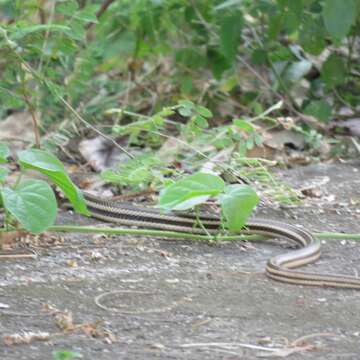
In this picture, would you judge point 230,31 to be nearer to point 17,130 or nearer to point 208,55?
point 208,55

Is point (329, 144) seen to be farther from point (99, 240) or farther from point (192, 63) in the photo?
point (99, 240)

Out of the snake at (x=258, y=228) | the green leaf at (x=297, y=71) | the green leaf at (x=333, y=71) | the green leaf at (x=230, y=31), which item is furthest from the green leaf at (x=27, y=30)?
the green leaf at (x=297, y=71)

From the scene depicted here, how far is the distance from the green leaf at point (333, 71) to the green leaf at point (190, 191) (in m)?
2.69

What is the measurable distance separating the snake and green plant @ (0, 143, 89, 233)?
68cm

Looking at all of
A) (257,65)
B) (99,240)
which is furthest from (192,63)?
(99,240)

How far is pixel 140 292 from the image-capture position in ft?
13.1

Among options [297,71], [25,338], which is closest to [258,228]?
[25,338]

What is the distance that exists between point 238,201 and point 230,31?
8.75 feet

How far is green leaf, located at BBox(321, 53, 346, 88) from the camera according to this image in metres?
6.82

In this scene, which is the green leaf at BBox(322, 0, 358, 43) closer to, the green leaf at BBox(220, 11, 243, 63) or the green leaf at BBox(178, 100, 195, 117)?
the green leaf at BBox(178, 100, 195, 117)

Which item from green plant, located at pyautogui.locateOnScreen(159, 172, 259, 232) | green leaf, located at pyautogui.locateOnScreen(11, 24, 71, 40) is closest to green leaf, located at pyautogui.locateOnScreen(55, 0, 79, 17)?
green leaf, located at pyautogui.locateOnScreen(11, 24, 71, 40)

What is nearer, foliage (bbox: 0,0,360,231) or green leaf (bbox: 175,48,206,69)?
foliage (bbox: 0,0,360,231)

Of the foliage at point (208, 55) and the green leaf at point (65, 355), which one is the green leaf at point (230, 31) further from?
the green leaf at point (65, 355)

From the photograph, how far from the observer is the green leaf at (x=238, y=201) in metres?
4.35
